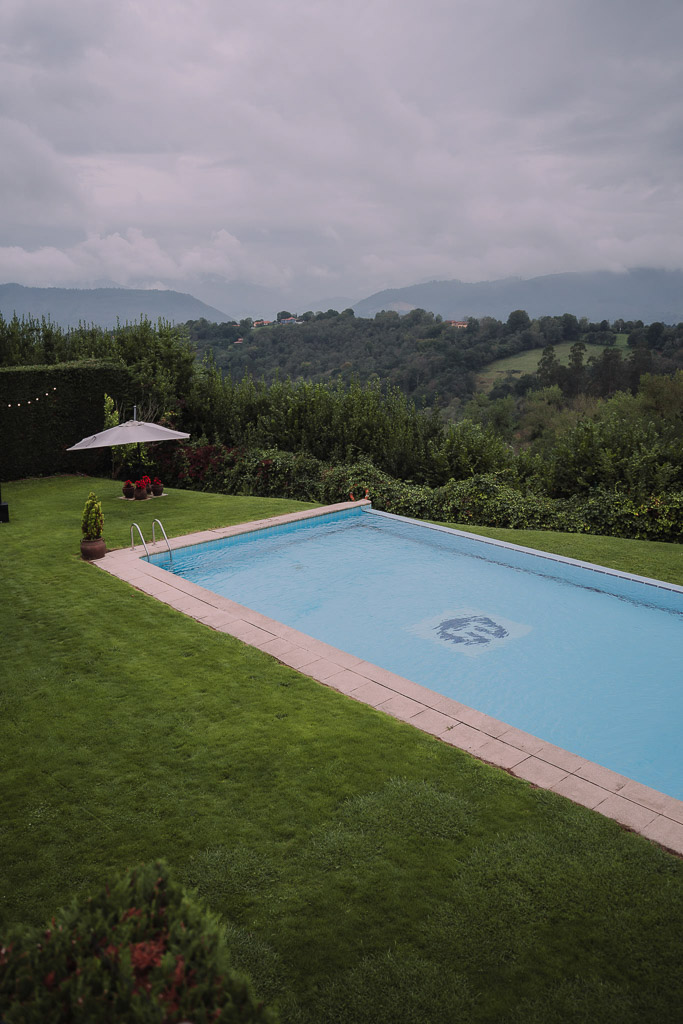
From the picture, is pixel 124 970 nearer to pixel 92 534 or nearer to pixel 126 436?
pixel 92 534

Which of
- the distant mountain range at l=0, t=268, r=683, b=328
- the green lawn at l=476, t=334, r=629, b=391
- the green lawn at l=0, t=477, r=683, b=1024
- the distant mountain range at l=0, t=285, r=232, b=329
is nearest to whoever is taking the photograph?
the green lawn at l=0, t=477, r=683, b=1024

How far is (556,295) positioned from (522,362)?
101937 millimetres

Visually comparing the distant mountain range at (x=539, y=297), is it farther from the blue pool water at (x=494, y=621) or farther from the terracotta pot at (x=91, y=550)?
the terracotta pot at (x=91, y=550)

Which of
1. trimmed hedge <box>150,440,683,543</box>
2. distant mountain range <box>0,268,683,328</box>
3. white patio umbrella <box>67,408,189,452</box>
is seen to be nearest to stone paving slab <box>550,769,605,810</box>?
trimmed hedge <box>150,440,683,543</box>

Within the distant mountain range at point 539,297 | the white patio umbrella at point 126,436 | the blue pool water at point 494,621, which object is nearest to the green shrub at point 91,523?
the blue pool water at point 494,621

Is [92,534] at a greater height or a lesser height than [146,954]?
lesser

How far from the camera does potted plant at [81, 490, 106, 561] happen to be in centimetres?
919

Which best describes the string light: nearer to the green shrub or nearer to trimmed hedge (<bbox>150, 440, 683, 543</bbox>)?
trimmed hedge (<bbox>150, 440, 683, 543</bbox>)

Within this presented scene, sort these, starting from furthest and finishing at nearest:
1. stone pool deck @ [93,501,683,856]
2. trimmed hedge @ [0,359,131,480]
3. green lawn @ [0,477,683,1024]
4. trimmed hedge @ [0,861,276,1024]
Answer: trimmed hedge @ [0,359,131,480] → stone pool deck @ [93,501,683,856] → green lawn @ [0,477,683,1024] → trimmed hedge @ [0,861,276,1024]

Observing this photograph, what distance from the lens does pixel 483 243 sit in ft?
325

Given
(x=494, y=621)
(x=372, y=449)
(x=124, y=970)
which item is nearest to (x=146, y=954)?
(x=124, y=970)

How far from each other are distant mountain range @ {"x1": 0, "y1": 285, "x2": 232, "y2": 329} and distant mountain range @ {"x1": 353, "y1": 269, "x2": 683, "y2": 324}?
134ft

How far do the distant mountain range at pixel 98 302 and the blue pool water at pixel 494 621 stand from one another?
264ft

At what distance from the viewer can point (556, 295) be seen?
147m
